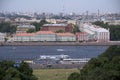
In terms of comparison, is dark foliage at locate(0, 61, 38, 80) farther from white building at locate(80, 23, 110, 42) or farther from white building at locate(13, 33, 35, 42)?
white building at locate(80, 23, 110, 42)

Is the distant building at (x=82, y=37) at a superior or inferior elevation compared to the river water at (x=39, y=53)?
inferior

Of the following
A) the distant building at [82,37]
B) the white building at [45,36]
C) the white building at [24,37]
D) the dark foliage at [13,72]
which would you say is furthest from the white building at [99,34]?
the dark foliage at [13,72]

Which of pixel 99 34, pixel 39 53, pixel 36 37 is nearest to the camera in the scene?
pixel 39 53

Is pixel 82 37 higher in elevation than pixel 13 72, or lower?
lower

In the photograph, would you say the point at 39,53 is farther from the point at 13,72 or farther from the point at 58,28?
the point at 13,72

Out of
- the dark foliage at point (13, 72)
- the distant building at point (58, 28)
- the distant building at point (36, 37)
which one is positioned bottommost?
the distant building at point (58, 28)

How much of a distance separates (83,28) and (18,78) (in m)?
15.8

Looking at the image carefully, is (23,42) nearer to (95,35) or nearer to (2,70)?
(95,35)

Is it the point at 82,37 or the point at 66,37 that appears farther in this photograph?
the point at 82,37

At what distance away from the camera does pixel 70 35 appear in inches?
694

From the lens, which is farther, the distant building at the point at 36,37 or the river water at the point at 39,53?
the distant building at the point at 36,37

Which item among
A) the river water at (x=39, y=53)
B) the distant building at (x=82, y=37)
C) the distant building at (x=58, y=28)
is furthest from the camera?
the distant building at (x=58, y=28)

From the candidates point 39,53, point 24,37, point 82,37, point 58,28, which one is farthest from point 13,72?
point 58,28

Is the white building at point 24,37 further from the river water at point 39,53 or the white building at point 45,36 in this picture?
the river water at point 39,53
